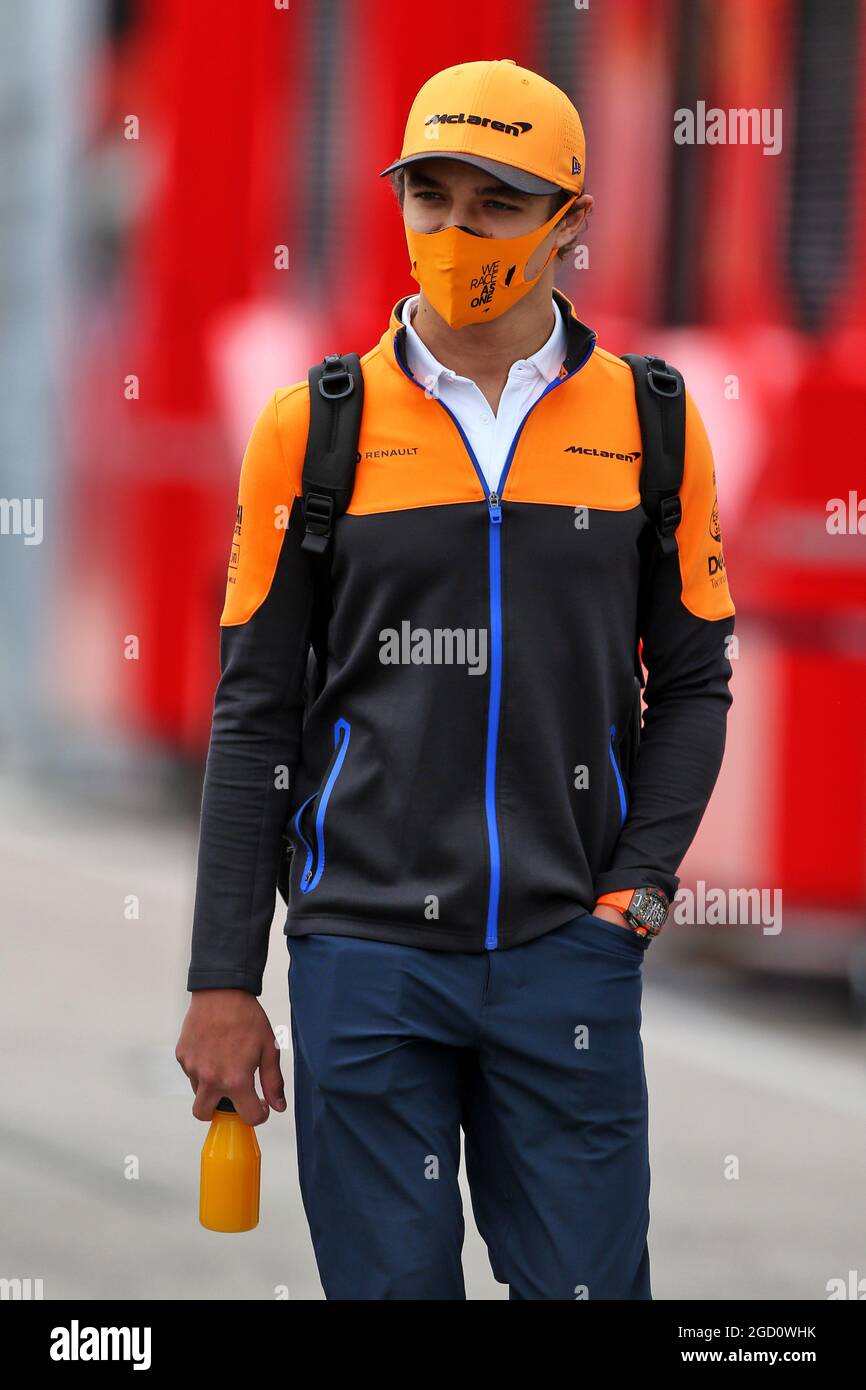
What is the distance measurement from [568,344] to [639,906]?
0.71m

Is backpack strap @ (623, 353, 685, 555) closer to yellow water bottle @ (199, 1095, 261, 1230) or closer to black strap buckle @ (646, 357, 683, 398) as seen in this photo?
black strap buckle @ (646, 357, 683, 398)

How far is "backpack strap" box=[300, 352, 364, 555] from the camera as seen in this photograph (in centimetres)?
268

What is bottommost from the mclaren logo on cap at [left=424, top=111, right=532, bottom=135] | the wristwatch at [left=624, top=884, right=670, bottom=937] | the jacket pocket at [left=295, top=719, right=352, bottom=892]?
the wristwatch at [left=624, top=884, right=670, bottom=937]

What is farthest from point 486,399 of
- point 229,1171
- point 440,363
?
point 229,1171

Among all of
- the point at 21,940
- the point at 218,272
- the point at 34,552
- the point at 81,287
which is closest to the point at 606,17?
the point at 218,272

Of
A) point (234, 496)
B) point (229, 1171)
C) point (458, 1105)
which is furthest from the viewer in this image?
point (234, 496)

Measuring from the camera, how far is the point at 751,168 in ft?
22.9

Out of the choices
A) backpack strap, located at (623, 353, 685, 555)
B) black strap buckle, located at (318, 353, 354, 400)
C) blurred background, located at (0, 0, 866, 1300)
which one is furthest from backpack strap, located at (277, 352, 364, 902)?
blurred background, located at (0, 0, 866, 1300)

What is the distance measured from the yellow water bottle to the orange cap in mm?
1203

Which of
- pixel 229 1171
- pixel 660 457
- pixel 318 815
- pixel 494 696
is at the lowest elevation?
pixel 229 1171

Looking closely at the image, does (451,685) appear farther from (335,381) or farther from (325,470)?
(335,381)

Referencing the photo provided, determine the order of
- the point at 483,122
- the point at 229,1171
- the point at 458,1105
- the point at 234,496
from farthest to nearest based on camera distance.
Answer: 1. the point at 234,496
2. the point at 229,1171
3. the point at 458,1105
4. the point at 483,122

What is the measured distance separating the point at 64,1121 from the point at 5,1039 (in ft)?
2.89

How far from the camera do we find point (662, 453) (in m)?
2.78
